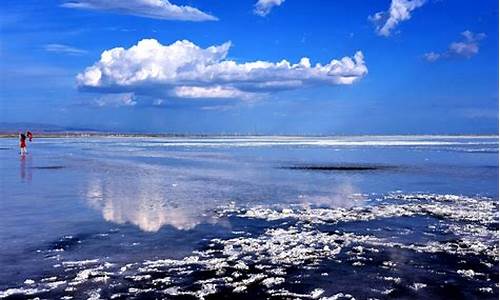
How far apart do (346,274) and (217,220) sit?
607 cm

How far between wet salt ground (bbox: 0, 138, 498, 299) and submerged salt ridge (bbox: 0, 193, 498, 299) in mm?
26

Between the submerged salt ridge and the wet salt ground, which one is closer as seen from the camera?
the submerged salt ridge

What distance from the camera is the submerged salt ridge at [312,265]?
8156 mm

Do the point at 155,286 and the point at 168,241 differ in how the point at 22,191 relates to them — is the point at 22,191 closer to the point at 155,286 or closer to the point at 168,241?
the point at 168,241

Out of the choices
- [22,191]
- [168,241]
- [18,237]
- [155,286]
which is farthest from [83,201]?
[155,286]

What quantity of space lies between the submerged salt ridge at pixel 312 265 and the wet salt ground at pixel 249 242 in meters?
0.03

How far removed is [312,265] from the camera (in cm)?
970

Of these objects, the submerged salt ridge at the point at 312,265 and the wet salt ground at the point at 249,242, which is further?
the wet salt ground at the point at 249,242

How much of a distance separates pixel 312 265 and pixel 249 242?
2381 millimetres

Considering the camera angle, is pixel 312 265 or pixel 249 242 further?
pixel 249 242

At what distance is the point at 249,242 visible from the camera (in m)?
11.8

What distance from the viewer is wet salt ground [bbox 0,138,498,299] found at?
839cm

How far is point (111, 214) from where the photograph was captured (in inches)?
614

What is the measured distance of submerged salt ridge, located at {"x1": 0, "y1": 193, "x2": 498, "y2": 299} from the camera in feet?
26.8
